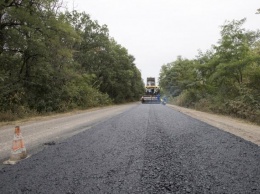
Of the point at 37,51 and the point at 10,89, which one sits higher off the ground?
the point at 37,51

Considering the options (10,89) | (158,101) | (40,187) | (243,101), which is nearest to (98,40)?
(158,101)

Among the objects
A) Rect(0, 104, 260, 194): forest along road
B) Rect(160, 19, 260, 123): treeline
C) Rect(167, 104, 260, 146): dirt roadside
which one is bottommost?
Rect(167, 104, 260, 146): dirt roadside

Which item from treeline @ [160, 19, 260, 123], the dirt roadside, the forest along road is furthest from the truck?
the forest along road

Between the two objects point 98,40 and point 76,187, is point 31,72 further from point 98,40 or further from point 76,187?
point 98,40

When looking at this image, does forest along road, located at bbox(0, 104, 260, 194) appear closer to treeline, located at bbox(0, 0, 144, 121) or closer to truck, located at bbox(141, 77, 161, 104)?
treeline, located at bbox(0, 0, 144, 121)

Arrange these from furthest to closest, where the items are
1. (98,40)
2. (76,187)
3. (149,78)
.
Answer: (149,78) < (98,40) < (76,187)

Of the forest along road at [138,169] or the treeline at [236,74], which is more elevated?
the treeline at [236,74]

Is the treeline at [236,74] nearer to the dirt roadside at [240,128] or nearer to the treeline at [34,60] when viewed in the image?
the dirt roadside at [240,128]

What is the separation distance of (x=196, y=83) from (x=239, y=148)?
1758cm

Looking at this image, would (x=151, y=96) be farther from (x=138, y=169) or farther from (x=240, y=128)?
(x=138, y=169)

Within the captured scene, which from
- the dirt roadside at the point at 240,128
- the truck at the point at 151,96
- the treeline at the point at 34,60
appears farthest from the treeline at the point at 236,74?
the truck at the point at 151,96

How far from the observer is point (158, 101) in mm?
39125

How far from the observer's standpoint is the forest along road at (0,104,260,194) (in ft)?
8.43

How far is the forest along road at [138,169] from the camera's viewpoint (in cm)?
257
